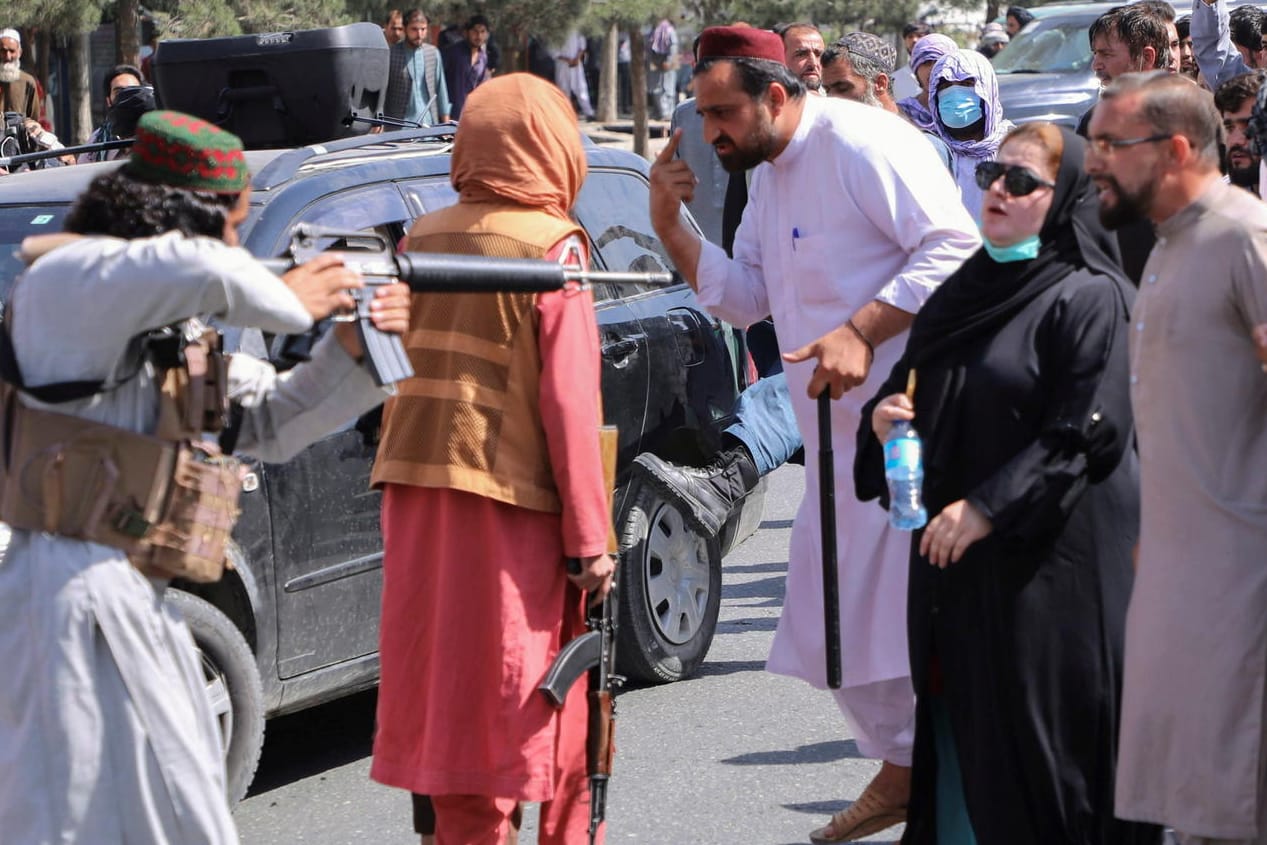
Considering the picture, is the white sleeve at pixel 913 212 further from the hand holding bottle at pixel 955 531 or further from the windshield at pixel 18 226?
the windshield at pixel 18 226

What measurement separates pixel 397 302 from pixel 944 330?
1277mm

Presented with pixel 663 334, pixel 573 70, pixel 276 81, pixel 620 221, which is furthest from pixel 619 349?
pixel 573 70

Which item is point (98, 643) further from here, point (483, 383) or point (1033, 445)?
point (1033, 445)

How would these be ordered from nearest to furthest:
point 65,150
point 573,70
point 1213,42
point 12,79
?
point 65,150 → point 1213,42 → point 12,79 → point 573,70

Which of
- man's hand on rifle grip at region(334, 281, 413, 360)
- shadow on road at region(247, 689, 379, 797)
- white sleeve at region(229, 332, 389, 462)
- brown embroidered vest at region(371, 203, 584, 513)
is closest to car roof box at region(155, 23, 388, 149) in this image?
shadow on road at region(247, 689, 379, 797)

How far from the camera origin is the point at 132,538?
350 cm

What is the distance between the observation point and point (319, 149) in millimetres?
5855

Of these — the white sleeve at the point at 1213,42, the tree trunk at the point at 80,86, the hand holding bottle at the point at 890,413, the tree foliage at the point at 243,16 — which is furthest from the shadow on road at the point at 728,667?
the tree trunk at the point at 80,86

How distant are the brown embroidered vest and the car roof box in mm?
2802

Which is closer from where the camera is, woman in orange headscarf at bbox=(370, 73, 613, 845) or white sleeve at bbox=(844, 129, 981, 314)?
woman in orange headscarf at bbox=(370, 73, 613, 845)

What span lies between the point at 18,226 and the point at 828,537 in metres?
2.57

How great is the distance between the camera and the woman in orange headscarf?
14.2ft

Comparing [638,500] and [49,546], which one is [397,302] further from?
[638,500]

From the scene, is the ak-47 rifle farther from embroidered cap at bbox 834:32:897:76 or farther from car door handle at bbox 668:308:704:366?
embroidered cap at bbox 834:32:897:76
